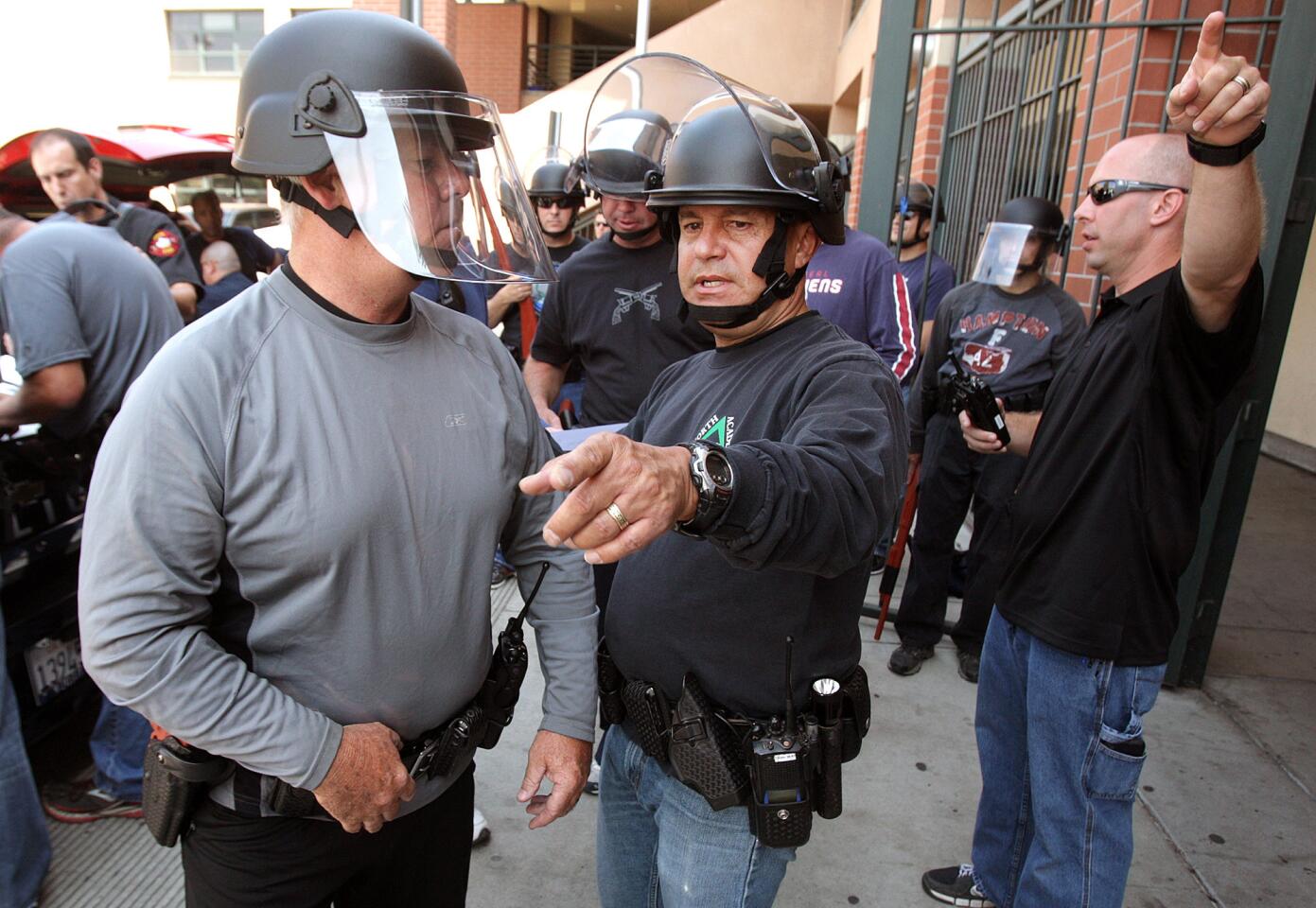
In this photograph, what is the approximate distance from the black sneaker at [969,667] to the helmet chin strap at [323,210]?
3435 mm

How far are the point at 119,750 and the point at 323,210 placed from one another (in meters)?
2.38

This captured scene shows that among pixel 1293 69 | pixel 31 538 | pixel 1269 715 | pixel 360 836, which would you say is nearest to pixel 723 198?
pixel 360 836

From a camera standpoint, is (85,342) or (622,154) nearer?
(85,342)

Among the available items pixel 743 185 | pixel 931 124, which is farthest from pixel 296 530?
pixel 931 124

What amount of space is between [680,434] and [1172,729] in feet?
9.82

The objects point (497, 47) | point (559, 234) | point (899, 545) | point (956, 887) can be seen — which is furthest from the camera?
point (497, 47)

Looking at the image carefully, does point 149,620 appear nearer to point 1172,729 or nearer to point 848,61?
point 1172,729

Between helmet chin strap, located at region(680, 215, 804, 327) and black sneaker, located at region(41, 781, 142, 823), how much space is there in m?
2.66

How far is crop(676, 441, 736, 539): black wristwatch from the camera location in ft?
3.46

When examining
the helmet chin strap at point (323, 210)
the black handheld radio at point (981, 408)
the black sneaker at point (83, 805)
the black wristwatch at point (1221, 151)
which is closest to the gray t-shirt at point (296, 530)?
the helmet chin strap at point (323, 210)

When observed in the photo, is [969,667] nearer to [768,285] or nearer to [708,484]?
[768,285]

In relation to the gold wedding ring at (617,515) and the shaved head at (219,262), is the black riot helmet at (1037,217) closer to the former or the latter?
the gold wedding ring at (617,515)

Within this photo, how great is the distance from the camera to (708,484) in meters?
1.06

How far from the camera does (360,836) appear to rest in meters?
1.46
